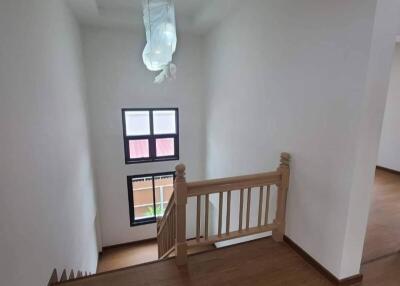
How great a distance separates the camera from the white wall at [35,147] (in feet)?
4.34

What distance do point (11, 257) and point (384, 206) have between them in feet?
13.2

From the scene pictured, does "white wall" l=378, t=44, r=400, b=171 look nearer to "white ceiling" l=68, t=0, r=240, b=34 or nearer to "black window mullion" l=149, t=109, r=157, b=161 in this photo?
"white ceiling" l=68, t=0, r=240, b=34

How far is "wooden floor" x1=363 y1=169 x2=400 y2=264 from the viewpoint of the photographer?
7.49 ft

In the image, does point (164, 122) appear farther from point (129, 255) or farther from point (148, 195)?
point (129, 255)

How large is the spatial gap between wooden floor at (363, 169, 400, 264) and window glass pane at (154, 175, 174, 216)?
4.08 metres

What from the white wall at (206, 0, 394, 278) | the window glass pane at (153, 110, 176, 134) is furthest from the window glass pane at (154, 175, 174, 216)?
the white wall at (206, 0, 394, 278)

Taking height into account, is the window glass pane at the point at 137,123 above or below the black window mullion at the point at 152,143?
above

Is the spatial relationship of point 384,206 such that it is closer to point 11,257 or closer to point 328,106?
point 328,106

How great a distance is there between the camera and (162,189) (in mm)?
5730

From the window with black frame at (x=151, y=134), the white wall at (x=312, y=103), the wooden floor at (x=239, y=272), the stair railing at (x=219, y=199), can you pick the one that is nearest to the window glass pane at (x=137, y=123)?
the window with black frame at (x=151, y=134)

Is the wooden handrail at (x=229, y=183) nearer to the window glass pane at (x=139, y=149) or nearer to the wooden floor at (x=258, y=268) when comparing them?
the wooden floor at (x=258, y=268)

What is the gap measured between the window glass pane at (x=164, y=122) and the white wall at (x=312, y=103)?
2382 mm

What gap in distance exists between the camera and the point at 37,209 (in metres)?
1.67

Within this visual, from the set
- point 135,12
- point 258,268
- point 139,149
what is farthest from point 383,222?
point 135,12
